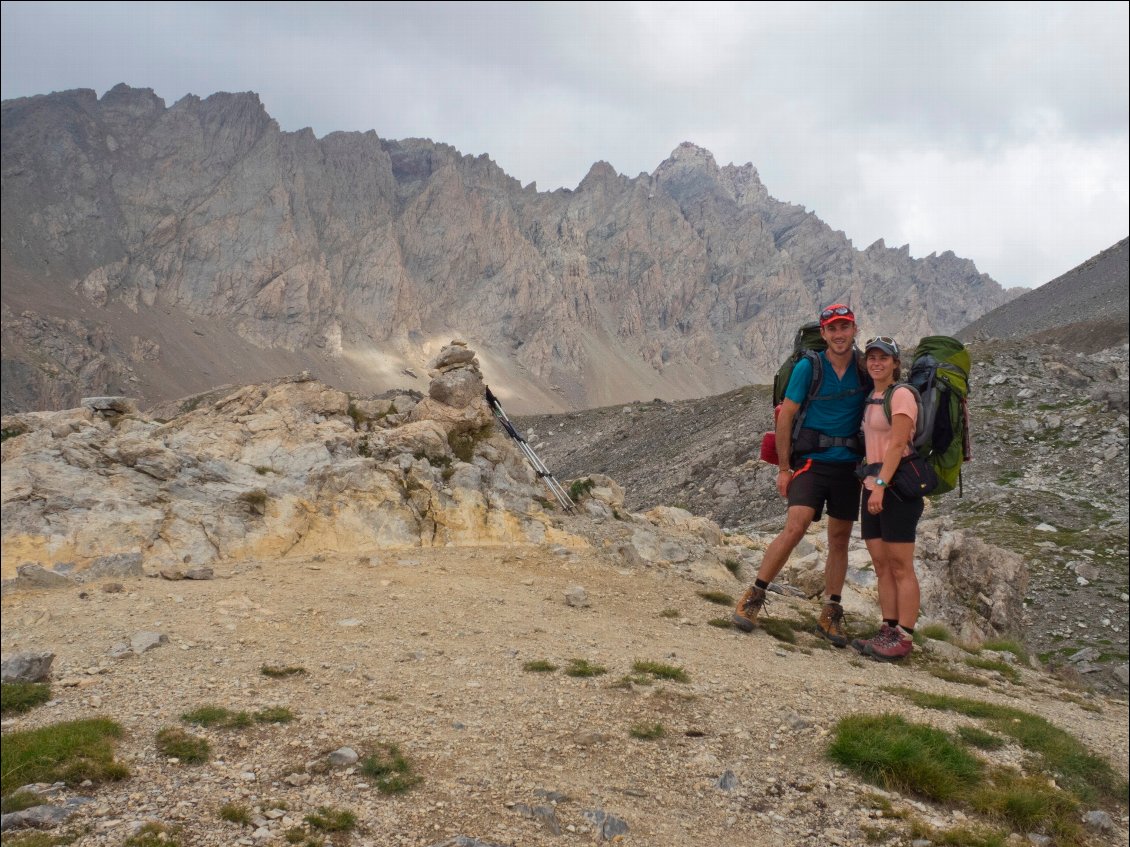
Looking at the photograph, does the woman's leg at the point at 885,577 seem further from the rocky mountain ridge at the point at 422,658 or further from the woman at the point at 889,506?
the rocky mountain ridge at the point at 422,658

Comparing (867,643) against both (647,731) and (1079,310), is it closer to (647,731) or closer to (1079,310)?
(647,731)

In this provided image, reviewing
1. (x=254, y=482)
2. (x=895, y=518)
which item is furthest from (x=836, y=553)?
(x=254, y=482)

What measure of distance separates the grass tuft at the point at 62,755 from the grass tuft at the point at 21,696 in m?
0.64

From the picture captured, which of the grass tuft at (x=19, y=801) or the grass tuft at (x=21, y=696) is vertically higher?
the grass tuft at (x=21, y=696)

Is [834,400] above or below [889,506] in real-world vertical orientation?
above

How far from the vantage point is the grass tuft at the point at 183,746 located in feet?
17.4

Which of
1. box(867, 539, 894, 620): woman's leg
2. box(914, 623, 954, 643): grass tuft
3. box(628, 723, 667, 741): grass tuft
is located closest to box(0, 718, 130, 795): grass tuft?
box(628, 723, 667, 741): grass tuft

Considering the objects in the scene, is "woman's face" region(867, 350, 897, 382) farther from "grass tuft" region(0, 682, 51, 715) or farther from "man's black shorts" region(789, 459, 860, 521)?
"grass tuft" region(0, 682, 51, 715)

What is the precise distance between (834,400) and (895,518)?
1.56 meters

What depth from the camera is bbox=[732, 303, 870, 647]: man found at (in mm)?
8797

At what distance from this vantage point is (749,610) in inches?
389

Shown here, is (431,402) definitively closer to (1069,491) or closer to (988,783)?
(988,783)

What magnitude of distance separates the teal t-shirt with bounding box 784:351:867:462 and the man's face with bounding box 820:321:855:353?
0.28 m

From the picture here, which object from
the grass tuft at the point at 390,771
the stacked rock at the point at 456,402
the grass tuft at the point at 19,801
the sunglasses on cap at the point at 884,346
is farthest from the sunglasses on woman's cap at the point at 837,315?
the stacked rock at the point at 456,402
